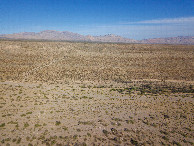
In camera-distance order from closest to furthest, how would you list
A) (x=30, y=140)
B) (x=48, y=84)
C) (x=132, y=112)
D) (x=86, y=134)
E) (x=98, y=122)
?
1. (x=30, y=140)
2. (x=86, y=134)
3. (x=98, y=122)
4. (x=132, y=112)
5. (x=48, y=84)

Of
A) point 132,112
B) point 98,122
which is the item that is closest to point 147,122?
point 132,112

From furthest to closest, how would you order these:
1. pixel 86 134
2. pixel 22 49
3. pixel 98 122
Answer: pixel 22 49
pixel 98 122
pixel 86 134

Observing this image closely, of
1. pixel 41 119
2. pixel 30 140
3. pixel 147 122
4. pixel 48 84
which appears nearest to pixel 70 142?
pixel 30 140

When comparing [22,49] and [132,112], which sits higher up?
[22,49]

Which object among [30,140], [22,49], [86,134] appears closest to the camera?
[30,140]

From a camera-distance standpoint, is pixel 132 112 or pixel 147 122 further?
pixel 132 112

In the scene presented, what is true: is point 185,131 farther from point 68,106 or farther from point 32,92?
point 32,92

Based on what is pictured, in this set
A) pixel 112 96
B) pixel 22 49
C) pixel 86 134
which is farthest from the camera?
pixel 22 49

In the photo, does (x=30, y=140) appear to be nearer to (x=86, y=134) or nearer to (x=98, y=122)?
(x=86, y=134)

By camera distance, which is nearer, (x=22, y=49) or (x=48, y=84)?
(x=48, y=84)
